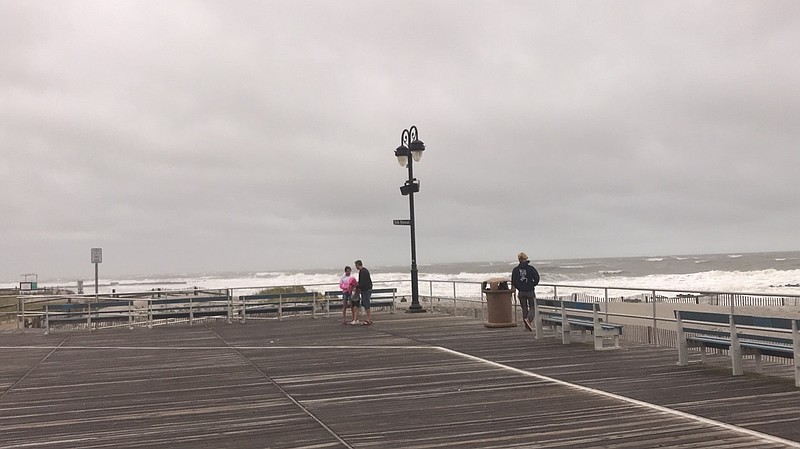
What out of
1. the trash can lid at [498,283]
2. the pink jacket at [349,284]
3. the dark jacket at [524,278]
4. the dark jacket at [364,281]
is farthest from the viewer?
the pink jacket at [349,284]

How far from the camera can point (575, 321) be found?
38.5 ft

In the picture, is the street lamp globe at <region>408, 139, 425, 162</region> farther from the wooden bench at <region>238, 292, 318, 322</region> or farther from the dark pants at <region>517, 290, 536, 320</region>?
the dark pants at <region>517, 290, 536, 320</region>

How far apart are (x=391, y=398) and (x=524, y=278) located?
21.2 ft

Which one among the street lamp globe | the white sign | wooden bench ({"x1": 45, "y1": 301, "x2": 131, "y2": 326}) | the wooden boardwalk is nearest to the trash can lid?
the wooden boardwalk

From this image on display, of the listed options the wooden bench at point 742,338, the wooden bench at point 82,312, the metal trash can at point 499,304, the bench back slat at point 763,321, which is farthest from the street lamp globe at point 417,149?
the bench back slat at point 763,321

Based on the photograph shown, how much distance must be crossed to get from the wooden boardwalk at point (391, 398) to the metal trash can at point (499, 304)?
1760 millimetres

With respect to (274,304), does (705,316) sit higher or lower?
higher

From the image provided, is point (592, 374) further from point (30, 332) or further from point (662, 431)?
point (30, 332)

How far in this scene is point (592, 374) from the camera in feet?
28.7

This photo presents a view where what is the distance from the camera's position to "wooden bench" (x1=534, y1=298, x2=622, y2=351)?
10.8 metres

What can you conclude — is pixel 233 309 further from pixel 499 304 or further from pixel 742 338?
pixel 742 338

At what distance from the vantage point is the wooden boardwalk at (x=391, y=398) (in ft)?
19.3

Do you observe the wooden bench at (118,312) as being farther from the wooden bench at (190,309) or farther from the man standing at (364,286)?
the man standing at (364,286)

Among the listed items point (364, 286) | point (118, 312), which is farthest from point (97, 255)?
point (364, 286)
